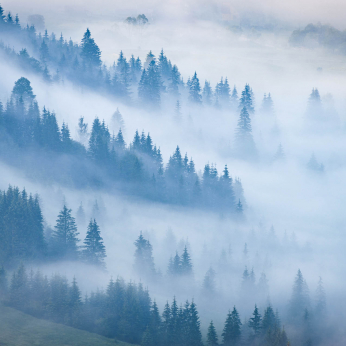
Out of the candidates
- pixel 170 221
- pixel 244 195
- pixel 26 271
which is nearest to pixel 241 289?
pixel 170 221

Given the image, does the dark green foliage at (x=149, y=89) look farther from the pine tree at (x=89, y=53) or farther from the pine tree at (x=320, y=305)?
the pine tree at (x=320, y=305)

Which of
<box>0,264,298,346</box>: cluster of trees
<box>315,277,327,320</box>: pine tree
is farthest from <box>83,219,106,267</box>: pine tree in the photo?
<box>315,277,327,320</box>: pine tree

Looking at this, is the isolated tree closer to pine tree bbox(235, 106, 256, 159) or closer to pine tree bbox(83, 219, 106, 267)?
pine tree bbox(83, 219, 106, 267)

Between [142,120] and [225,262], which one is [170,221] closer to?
[225,262]

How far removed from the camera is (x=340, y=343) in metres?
108

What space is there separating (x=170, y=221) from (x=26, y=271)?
50.3 meters

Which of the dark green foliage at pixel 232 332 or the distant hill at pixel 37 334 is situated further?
the dark green foliage at pixel 232 332

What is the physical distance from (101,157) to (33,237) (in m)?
40.2

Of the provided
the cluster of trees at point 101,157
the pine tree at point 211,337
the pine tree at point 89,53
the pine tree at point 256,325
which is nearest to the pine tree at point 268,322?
the pine tree at point 256,325

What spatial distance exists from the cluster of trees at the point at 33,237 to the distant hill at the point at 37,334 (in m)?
16.9

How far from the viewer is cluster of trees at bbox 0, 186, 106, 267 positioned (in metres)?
107

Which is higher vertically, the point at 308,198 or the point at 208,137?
the point at 208,137

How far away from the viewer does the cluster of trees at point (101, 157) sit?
468 feet

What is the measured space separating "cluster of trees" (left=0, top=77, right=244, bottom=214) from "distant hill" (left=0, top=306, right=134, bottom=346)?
53.7m
